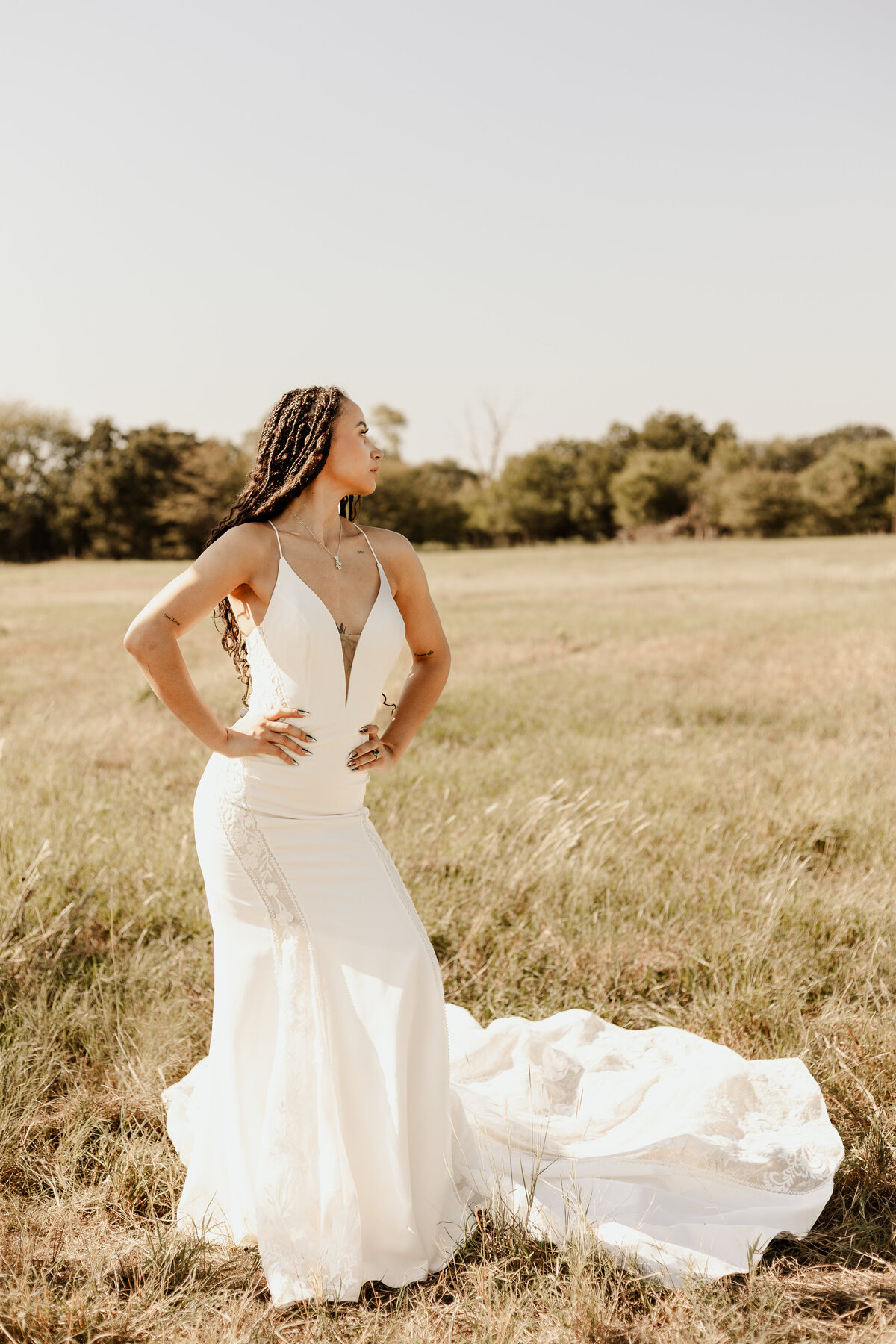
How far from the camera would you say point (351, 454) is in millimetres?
3316

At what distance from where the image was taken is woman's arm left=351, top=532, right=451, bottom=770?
3561 millimetres

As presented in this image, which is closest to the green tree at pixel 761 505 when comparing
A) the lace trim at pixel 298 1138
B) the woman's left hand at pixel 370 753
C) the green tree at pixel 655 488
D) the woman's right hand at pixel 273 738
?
the green tree at pixel 655 488

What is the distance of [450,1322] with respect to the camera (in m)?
2.89

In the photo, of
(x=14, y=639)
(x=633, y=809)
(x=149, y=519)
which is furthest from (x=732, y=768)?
(x=149, y=519)

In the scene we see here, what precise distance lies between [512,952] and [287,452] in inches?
112

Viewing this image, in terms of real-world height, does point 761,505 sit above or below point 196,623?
above

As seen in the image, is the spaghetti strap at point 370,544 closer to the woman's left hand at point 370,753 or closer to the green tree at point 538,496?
the woman's left hand at point 370,753

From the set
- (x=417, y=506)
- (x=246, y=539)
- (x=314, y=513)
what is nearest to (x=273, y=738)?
(x=246, y=539)

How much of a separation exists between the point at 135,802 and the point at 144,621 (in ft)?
14.8

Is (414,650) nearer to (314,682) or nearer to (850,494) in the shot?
(314,682)

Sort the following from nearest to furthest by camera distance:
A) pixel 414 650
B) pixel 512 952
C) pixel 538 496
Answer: pixel 414 650
pixel 512 952
pixel 538 496

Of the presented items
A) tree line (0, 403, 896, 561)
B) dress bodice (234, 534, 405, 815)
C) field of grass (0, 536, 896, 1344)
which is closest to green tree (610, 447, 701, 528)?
tree line (0, 403, 896, 561)

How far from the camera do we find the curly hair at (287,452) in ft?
10.8

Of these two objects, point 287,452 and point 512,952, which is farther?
point 512,952
